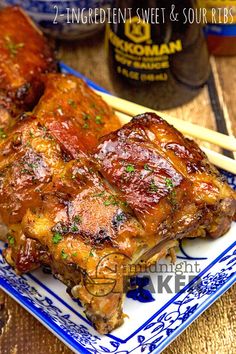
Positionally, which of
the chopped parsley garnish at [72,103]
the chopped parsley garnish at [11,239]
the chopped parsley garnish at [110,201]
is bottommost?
the chopped parsley garnish at [11,239]

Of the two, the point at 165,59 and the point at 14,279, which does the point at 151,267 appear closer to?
the point at 14,279

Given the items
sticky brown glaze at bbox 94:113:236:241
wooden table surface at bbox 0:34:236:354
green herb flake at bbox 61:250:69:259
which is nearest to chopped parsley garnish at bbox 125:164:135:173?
sticky brown glaze at bbox 94:113:236:241

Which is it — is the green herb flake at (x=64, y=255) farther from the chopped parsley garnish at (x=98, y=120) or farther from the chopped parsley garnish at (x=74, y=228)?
the chopped parsley garnish at (x=98, y=120)

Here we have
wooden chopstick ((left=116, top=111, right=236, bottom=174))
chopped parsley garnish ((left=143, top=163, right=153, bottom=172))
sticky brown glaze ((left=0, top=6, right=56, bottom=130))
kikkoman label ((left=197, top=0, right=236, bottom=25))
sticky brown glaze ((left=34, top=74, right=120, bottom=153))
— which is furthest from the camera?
kikkoman label ((left=197, top=0, right=236, bottom=25))

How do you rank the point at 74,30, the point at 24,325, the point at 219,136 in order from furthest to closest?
the point at 74,30
the point at 219,136
the point at 24,325

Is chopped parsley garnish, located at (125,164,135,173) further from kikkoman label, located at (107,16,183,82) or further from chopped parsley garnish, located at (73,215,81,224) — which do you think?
kikkoman label, located at (107,16,183,82)

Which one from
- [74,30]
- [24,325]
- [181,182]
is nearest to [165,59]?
[74,30]

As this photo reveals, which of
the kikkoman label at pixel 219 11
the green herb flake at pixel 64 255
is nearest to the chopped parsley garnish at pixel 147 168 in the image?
the green herb flake at pixel 64 255
